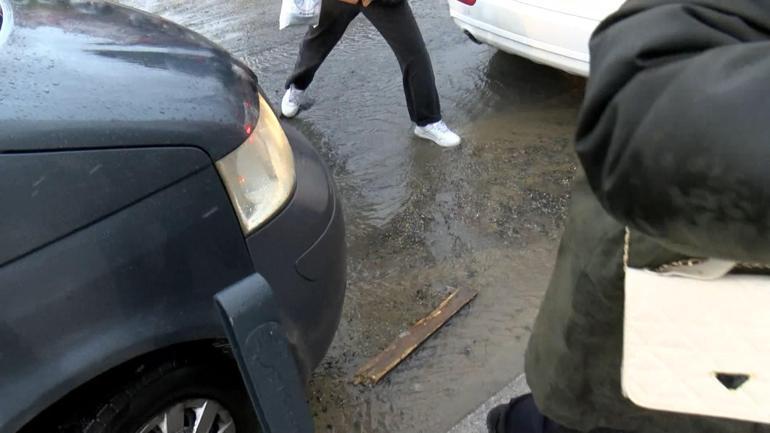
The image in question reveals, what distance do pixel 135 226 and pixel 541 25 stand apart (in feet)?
8.75

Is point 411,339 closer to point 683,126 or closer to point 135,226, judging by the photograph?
point 135,226

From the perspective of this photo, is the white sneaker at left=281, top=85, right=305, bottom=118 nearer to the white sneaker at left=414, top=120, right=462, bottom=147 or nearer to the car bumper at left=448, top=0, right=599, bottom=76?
the white sneaker at left=414, top=120, right=462, bottom=147

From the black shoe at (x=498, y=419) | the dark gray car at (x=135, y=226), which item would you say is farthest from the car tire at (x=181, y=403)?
the black shoe at (x=498, y=419)

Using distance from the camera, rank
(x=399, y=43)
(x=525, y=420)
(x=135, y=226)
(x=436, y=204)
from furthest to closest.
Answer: (x=399, y=43) < (x=436, y=204) < (x=525, y=420) < (x=135, y=226)

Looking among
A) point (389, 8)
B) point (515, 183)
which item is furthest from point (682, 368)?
point (389, 8)

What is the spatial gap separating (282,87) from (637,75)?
404 centimetres

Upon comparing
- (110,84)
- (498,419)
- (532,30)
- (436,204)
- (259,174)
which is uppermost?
(110,84)

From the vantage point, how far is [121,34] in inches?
79.5

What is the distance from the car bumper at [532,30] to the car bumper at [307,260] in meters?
1.86

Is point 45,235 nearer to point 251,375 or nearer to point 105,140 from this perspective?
point 105,140

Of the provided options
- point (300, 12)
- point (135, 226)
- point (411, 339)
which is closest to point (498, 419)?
point (411, 339)

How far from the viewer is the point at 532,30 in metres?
3.79

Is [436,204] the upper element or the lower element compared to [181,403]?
lower

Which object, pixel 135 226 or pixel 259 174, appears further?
pixel 259 174
